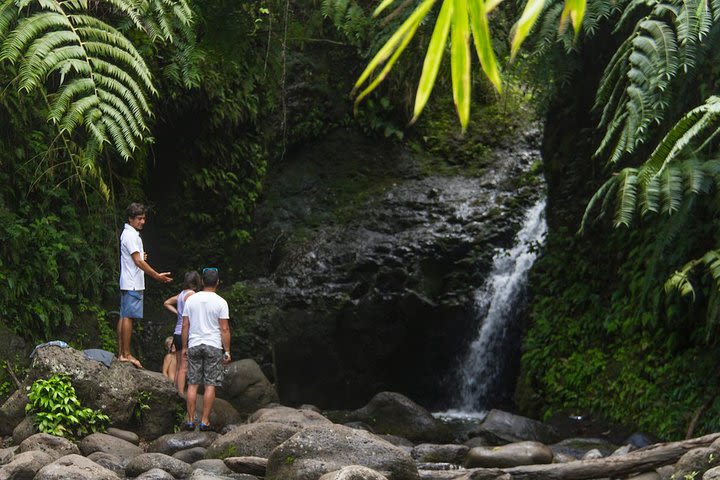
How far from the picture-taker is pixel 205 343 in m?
7.82

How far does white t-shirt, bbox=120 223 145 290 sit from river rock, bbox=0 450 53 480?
2302 mm

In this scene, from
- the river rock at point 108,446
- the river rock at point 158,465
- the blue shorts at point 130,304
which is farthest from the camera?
the blue shorts at point 130,304

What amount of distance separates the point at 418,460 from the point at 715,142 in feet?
12.1

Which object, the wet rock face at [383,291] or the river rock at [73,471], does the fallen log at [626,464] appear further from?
the wet rock face at [383,291]

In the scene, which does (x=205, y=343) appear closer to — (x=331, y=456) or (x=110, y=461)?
(x=110, y=461)

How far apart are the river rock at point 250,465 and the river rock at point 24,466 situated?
135 cm

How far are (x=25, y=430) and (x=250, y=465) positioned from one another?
227cm

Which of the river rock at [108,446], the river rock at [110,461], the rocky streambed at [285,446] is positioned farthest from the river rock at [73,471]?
the river rock at [108,446]

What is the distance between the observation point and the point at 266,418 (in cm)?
820

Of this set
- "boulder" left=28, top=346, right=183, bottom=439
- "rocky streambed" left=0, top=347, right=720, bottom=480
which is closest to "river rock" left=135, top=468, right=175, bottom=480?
"rocky streambed" left=0, top=347, right=720, bottom=480

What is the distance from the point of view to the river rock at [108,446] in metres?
7.21

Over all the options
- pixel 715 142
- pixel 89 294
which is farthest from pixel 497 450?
pixel 89 294

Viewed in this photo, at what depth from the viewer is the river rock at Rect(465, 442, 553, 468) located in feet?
22.1

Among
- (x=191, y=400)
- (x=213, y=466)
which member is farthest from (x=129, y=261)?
(x=213, y=466)
